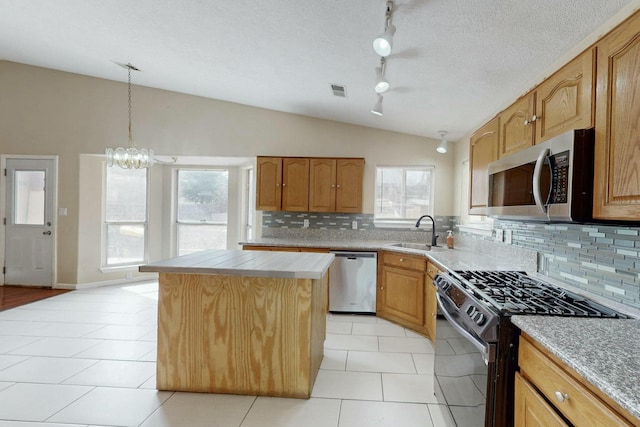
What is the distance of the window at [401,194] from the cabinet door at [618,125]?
3.17 m

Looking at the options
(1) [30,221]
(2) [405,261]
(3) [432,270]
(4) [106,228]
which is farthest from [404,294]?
(1) [30,221]

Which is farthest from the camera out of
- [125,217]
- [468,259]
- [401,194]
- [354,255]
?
[125,217]

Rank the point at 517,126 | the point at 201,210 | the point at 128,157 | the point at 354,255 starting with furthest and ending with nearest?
the point at 201,210 < the point at 128,157 < the point at 354,255 < the point at 517,126

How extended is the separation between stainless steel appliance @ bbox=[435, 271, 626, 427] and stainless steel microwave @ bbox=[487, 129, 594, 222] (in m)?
0.38

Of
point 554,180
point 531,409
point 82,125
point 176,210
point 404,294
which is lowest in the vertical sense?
point 404,294

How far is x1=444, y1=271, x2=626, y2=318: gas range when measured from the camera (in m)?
1.30

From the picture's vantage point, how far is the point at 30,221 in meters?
4.77

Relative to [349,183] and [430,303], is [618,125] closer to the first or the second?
[430,303]

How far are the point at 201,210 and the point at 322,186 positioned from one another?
2.43 metres

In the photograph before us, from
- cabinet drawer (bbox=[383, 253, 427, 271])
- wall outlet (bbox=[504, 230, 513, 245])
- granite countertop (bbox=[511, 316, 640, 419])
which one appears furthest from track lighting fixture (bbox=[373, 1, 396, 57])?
cabinet drawer (bbox=[383, 253, 427, 271])

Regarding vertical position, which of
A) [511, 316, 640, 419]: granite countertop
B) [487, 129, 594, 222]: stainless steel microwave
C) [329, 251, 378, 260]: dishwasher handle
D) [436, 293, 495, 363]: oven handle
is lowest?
[436, 293, 495, 363]: oven handle

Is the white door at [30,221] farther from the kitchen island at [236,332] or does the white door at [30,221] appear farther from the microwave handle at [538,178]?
the microwave handle at [538,178]

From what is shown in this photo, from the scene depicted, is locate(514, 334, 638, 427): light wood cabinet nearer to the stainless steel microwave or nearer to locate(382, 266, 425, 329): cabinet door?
the stainless steel microwave

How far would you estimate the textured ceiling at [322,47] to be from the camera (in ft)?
5.74
